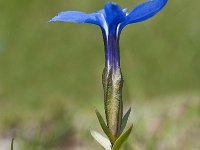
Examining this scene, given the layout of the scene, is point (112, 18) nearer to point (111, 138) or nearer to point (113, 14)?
point (113, 14)

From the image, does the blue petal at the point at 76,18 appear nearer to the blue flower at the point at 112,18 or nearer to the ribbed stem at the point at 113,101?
the blue flower at the point at 112,18

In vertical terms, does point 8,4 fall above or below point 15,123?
above

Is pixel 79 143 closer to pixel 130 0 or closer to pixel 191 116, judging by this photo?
pixel 191 116

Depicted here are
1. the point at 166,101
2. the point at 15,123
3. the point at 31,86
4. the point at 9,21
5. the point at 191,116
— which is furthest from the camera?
the point at 9,21

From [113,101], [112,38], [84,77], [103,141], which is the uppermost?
[112,38]

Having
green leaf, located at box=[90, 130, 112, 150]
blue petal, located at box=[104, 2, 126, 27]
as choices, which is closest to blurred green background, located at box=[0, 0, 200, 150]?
green leaf, located at box=[90, 130, 112, 150]

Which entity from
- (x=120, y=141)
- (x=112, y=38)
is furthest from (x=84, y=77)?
(x=120, y=141)

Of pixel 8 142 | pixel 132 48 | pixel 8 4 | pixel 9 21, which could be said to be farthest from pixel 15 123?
pixel 8 4

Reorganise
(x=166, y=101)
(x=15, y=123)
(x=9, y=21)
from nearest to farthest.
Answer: (x=15, y=123) < (x=166, y=101) < (x=9, y=21)
